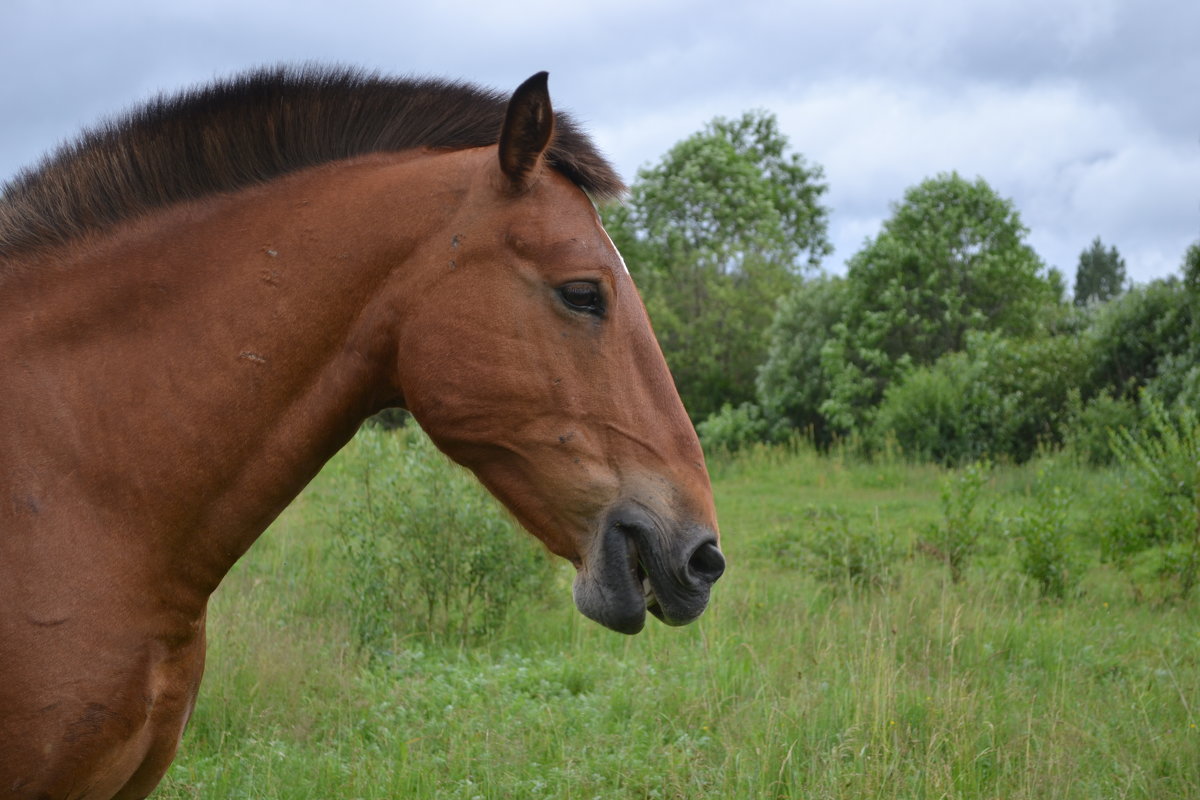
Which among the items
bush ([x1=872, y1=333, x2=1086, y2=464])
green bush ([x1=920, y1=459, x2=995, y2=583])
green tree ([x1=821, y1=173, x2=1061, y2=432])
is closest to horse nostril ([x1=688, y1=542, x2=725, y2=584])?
green bush ([x1=920, y1=459, x2=995, y2=583])

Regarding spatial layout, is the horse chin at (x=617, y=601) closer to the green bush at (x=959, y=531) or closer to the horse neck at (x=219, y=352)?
the horse neck at (x=219, y=352)

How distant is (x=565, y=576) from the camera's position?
279 inches

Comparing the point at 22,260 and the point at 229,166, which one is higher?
the point at 229,166

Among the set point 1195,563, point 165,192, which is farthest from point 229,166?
point 1195,563

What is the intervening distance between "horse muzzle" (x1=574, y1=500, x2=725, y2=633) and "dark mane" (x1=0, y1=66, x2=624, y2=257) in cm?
83

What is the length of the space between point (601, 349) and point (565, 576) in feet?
17.0

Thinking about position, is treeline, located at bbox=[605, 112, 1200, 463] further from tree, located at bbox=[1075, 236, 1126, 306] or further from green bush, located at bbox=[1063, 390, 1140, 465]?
→ tree, located at bbox=[1075, 236, 1126, 306]

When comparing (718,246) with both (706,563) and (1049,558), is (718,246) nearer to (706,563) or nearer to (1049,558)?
(1049,558)

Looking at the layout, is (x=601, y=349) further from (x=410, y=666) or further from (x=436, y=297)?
(x=410, y=666)

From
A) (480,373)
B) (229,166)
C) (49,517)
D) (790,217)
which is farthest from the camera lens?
(790,217)

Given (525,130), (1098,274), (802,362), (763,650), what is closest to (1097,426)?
(802,362)

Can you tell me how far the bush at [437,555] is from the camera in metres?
5.99

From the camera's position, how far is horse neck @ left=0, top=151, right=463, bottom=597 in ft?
6.65

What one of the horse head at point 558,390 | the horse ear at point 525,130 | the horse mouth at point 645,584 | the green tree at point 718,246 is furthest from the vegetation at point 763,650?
the green tree at point 718,246
